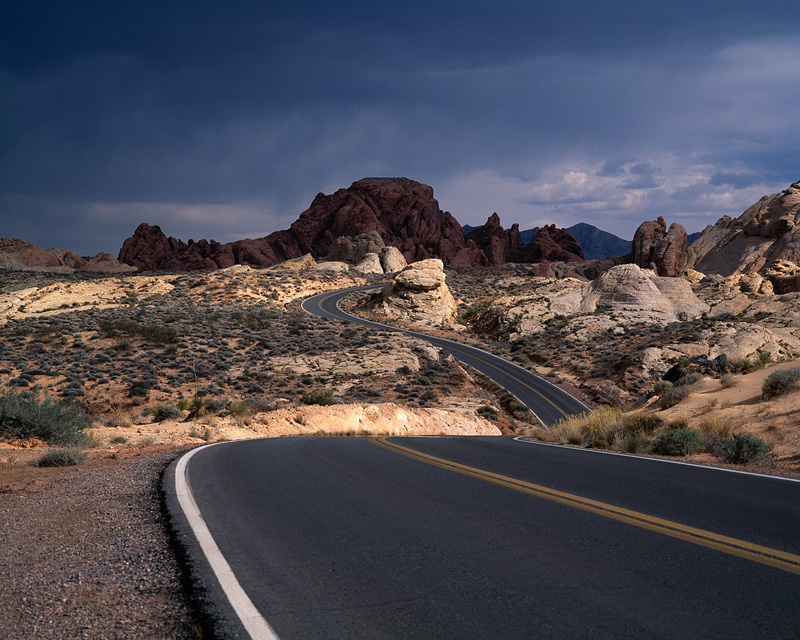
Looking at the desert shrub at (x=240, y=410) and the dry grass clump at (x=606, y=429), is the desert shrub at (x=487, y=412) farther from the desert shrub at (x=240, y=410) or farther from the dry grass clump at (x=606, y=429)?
the dry grass clump at (x=606, y=429)

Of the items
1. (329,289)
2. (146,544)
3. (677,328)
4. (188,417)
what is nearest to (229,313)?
(188,417)

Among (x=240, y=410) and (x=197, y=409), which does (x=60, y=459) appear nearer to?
(x=240, y=410)

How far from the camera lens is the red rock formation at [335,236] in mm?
142500

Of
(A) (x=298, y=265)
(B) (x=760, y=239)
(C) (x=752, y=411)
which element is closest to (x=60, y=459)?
(C) (x=752, y=411)

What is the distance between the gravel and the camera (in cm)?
330

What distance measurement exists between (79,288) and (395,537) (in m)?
65.9

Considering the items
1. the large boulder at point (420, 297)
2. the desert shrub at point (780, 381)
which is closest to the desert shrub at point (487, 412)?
the desert shrub at point (780, 381)

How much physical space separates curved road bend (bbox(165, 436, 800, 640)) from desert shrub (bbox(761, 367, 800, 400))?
662cm

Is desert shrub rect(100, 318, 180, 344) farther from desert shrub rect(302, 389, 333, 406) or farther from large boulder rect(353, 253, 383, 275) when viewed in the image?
large boulder rect(353, 253, 383, 275)

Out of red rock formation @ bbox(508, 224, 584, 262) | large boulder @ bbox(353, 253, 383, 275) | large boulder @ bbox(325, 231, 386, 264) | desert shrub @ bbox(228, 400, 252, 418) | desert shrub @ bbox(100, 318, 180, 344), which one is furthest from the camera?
red rock formation @ bbox(508, 224, 584, 262)

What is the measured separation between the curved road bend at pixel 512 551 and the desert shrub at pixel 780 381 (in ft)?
21.7


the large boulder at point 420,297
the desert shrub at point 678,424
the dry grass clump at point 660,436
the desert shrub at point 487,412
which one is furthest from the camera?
the large boulder at point 420,297

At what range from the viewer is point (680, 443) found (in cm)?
1057

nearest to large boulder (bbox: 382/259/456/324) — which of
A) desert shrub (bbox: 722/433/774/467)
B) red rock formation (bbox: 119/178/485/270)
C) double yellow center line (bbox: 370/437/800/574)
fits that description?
desert shrub (bbox: 722/433/774/467)
